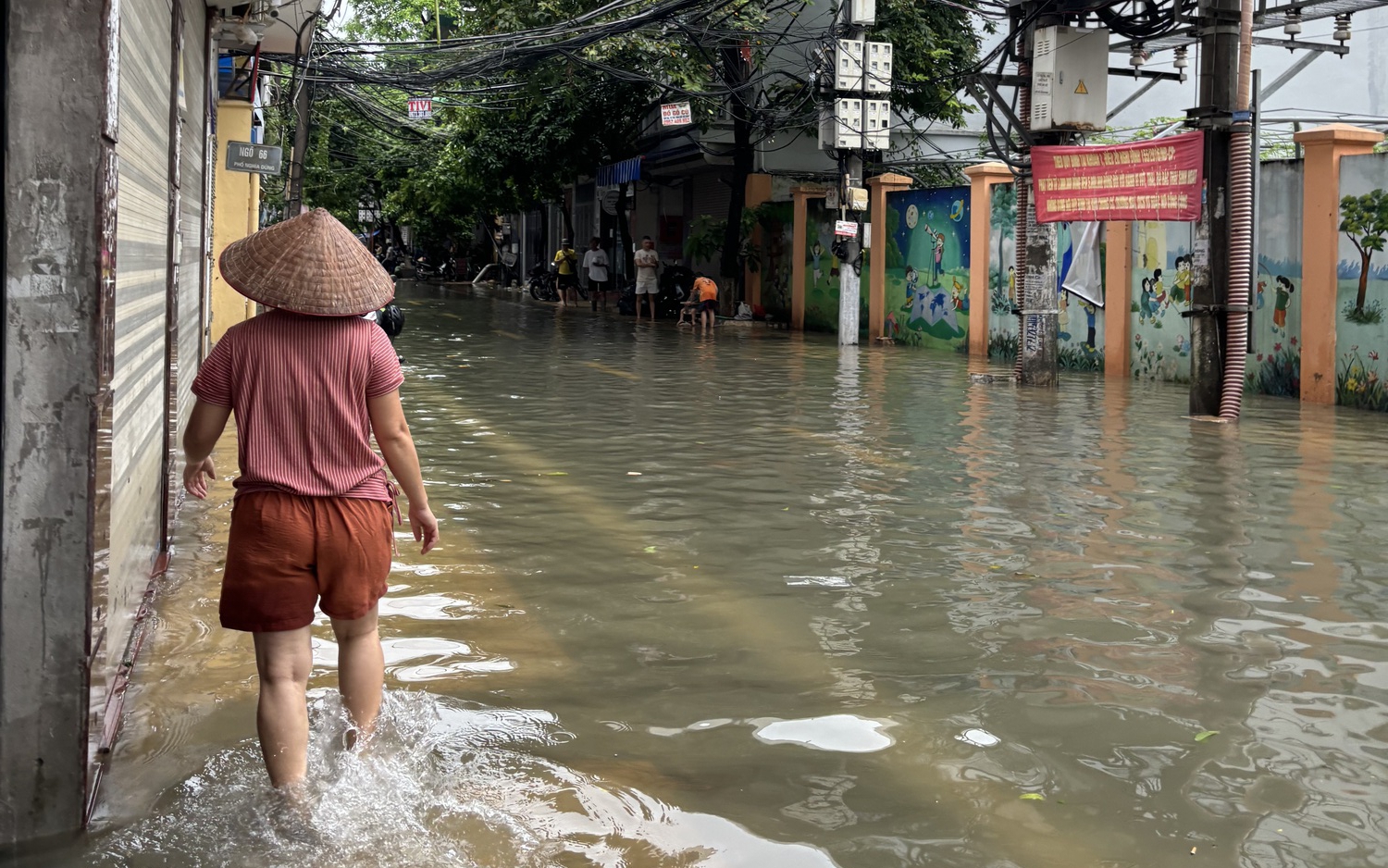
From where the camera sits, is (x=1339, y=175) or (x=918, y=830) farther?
(x=1339, y=175)

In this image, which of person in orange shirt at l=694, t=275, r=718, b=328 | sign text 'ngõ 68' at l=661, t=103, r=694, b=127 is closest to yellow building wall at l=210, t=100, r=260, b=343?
sign text 'ngõ 68' at l=661, t=103, r=694, b=127

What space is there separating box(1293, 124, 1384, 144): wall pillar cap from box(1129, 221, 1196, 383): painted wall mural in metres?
2.14

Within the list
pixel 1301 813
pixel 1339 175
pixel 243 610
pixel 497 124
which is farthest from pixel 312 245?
pixel 497 124

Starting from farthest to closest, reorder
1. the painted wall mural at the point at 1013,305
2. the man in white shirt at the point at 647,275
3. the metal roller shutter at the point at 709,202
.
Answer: the metal roller shutter at the point at 709,202
the man in white shirt at the point at 647,275
the painted wall mural at the point at 1013,305

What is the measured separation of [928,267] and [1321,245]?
852cm

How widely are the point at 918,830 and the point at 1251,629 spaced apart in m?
2.46

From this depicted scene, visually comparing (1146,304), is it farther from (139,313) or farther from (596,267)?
(596,267)

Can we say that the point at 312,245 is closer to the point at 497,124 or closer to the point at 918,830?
the point at 918,830

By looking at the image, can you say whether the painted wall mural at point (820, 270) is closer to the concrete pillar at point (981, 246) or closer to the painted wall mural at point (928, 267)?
the painted wall mural at point (928, 267)

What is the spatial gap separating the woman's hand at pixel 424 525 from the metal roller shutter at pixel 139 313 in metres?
0.88

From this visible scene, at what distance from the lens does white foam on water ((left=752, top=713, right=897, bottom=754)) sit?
4.34 m

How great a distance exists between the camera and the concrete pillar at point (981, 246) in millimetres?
20188

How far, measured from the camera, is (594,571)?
6.56 m

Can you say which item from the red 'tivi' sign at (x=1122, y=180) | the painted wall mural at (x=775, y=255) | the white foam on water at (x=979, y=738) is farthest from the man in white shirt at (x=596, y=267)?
the white foam on water at (x=979, y=738)
